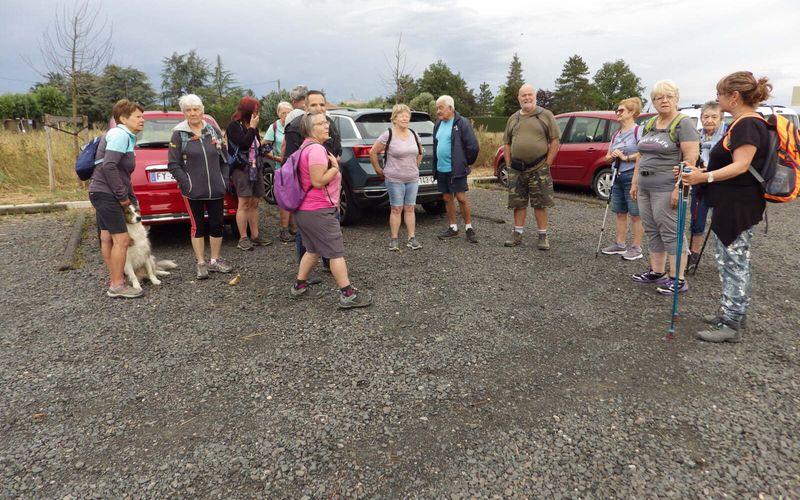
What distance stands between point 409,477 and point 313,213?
A: 2.42 m

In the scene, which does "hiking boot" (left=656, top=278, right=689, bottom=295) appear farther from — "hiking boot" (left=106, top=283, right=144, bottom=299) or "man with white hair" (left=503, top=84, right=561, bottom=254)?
"hiking boot" (left=106, top=283, right=144, bottom=299)

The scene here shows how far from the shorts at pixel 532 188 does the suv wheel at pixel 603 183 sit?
423 centimetres

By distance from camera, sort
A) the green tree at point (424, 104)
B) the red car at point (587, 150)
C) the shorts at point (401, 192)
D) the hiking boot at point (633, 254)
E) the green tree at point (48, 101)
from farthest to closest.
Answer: the green tree at point (48, 101), the green tree at point (424, 104), the red car at point (587, 150), the shorts at point (401, 192), the hiking boot at point (633, 254)

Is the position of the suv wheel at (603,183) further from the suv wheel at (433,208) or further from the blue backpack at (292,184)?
the blue backpack at (292,184)

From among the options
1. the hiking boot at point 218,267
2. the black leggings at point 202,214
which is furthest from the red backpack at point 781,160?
the hiking boot at point 218,267

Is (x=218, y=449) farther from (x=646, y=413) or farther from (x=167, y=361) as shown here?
(x=646, y=413)

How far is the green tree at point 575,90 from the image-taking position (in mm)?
63725

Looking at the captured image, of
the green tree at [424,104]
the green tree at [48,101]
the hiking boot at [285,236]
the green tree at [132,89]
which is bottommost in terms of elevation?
the hiking boot at [285,236]

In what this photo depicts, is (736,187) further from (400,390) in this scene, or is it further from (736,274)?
(400,390)

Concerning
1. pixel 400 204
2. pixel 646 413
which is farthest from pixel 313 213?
pixel 646 413

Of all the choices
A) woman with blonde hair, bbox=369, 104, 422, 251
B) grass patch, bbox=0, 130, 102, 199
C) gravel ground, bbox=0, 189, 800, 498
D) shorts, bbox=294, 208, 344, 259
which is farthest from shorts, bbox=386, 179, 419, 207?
grass patch, bbox=0, 130, 102, 199

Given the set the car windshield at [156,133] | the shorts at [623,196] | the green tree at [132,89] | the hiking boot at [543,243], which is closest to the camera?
the shorts at [623,196]

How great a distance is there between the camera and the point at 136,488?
2250 mm

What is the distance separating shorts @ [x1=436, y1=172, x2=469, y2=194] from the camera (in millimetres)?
6320
